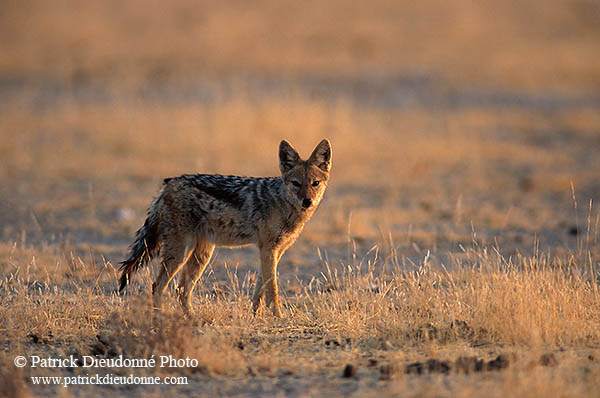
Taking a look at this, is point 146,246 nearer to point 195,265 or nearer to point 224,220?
point 195,265

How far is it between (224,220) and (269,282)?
0.77 meters

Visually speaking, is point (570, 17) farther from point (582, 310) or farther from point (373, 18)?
point (582, 310)

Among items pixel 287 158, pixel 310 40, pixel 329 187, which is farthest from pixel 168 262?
pixel 310 40

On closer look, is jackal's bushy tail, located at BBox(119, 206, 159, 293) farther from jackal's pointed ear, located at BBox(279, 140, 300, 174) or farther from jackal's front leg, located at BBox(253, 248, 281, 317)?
jackal's pointed ear, located at BBox(279, 140, 300, 174)

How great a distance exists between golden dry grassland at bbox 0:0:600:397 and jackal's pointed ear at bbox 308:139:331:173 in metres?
0.99

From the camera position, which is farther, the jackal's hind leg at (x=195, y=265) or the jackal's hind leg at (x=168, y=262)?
the jackal's hind leg at (x=195, y=265)

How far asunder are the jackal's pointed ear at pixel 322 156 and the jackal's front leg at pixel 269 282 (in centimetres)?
105

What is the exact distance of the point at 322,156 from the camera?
7.36 m

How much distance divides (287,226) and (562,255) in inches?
165

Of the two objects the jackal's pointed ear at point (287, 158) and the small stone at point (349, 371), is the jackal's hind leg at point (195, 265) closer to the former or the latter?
the jackal's pointed ear at point (287, 158)

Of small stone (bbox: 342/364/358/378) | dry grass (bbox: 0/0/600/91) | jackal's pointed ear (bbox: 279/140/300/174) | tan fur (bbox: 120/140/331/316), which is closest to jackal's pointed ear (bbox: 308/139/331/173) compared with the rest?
Answer: tan fur (bbox: 120/140/331/316)

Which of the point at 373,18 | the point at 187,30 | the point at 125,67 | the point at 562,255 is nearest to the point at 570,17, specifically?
the point at 373,18

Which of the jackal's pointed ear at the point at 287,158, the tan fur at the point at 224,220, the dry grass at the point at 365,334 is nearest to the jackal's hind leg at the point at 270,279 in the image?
the tan fur at the point at 224,220

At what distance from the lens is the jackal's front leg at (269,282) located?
6.81m
